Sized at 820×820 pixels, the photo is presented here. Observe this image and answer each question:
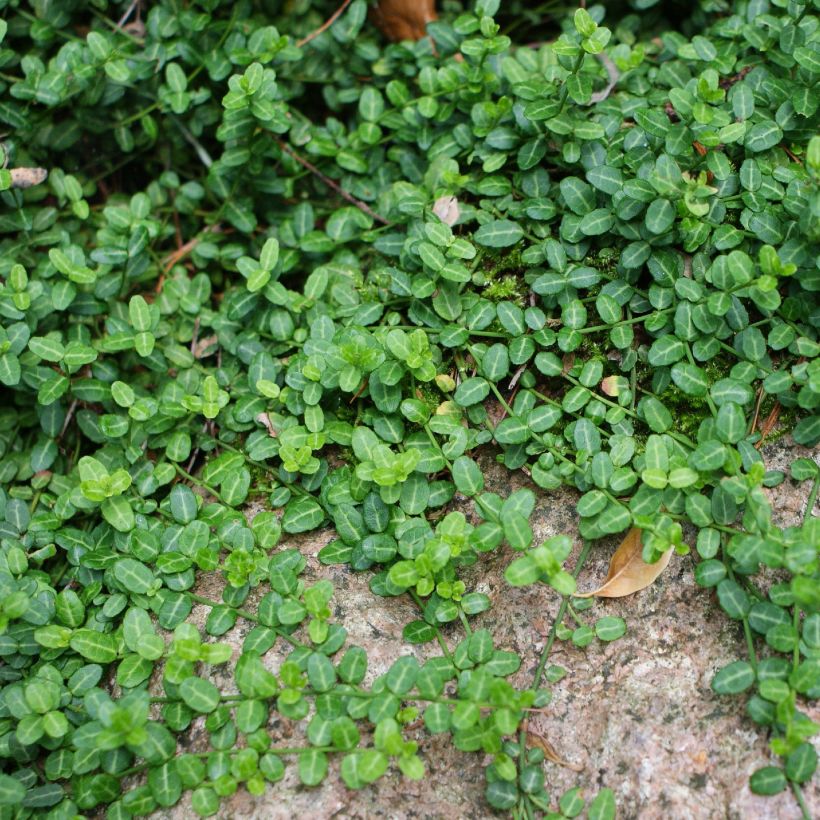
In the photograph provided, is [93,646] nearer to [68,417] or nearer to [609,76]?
[68,417]

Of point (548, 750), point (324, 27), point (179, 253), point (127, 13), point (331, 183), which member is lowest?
point (548, 750)

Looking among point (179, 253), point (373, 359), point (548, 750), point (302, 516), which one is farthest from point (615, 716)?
point (179, 253)

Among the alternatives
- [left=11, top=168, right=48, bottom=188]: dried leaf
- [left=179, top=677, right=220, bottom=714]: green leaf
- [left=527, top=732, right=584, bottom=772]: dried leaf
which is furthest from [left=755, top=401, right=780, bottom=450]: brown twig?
[left=11, top=168, right=48, bottom=188]: dried leaf

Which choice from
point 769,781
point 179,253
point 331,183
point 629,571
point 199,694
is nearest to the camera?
point 769,781

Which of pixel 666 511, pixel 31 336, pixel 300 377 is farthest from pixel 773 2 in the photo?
pixel 31 336

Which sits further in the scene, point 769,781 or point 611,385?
point 611,385

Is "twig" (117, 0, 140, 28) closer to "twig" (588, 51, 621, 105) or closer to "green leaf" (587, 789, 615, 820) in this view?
"twig" (588, 51, 621, 105)

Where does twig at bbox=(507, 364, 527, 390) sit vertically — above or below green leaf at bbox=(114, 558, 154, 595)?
above
